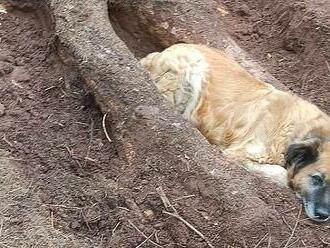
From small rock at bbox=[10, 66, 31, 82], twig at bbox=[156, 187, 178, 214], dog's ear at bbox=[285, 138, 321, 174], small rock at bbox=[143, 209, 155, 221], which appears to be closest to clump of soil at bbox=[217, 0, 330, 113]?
dog's ear at bbox=[285, 138, 321, 174]

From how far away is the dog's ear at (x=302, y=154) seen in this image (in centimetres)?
744

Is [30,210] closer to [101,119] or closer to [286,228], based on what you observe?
[101,119]

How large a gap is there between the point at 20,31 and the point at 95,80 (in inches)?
60.7

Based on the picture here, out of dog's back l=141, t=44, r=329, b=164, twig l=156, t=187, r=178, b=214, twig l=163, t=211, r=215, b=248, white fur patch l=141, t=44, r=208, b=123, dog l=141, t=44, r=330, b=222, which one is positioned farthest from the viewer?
white fur patch l=141, t=44, r=208, b=123

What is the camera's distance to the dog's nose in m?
7.05

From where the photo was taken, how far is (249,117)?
26.6ft

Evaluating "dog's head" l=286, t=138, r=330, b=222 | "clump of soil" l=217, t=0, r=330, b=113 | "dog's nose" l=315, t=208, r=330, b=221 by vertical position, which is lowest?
"clump of soil" l=217, t=0, r=330, b=113

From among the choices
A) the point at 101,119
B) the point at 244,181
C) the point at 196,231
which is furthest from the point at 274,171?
the point at 101,119

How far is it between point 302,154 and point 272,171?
1.11 ft

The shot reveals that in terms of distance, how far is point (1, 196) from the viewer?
6949 millimetres

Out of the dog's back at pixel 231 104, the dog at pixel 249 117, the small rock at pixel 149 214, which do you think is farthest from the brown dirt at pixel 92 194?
the dog's back at pixel 231 104

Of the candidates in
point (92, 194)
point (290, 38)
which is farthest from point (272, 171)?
point (290, 38)

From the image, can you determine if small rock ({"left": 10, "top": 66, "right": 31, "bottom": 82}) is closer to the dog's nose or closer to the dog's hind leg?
the dog's hind leg

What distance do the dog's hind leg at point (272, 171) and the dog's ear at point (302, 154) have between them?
0.32ft
